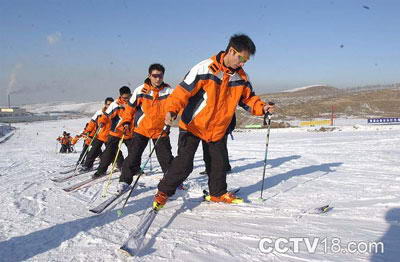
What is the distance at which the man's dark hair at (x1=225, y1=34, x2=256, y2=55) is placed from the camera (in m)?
4.05

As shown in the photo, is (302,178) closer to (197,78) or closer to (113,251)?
(197,78)

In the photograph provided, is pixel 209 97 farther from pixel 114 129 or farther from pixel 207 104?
pixel 114 129

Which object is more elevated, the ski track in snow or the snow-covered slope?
the ski track in snow

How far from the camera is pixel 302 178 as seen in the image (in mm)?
6574

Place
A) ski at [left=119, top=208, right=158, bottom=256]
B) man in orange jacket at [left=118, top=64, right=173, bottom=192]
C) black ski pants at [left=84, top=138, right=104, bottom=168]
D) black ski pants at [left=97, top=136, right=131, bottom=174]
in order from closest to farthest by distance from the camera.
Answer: ski at [left=119, top=208, right=158, bottom=256], man in orange jacket at [left=118, top=64, right=173, bottom=192], black ski pants at [left=97, top=136, right=131, bottom=174], black ski pants at [left=84, top=138, right=104, bottom=168]

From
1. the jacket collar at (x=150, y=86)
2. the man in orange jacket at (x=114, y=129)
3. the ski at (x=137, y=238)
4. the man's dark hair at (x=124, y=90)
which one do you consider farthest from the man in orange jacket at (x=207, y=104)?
the man's dark hair at (x=124, y=90)

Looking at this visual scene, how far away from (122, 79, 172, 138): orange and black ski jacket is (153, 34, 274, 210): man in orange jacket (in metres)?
1.31

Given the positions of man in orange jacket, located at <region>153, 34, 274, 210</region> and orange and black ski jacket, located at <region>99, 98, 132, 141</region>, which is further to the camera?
orange and black ski jacket, located at <region>99, 98, 132, 141</region>

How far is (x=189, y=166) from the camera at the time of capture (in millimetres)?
4215

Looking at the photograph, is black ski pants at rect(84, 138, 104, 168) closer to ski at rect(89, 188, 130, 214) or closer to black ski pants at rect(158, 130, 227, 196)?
ski at rect(89, 188, 130, 214)

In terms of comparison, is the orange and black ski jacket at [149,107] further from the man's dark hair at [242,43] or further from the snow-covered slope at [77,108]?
the snow-covered slope at [77,108]

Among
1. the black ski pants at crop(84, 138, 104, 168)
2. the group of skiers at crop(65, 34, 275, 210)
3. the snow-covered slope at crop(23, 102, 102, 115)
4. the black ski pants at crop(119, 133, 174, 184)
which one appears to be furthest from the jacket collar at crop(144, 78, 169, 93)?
the snow-covered slope at crop(23, 102, 102, 115)

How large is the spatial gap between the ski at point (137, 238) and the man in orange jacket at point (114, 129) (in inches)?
120

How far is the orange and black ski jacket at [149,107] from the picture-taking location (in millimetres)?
5555
